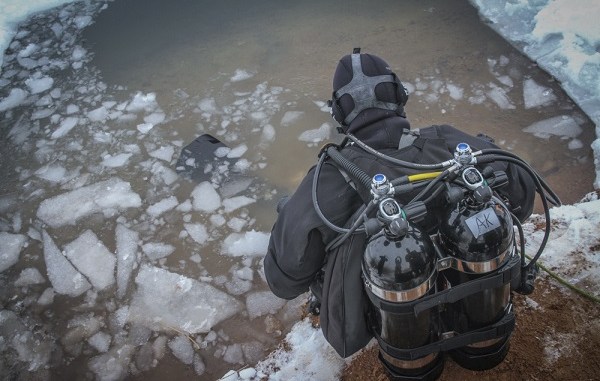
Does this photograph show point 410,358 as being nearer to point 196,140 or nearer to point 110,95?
point 196,140

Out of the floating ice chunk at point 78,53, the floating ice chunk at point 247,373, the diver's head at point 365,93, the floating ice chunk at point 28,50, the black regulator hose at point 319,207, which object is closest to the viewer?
the black regulator hose at point 319,207

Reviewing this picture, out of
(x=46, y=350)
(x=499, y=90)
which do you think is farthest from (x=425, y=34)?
(x=46, y=350)

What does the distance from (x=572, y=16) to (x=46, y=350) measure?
4.93 m

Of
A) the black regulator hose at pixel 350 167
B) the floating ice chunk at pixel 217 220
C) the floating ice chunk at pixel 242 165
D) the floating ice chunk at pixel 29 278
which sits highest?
the black regulator hose at pixel 350 167

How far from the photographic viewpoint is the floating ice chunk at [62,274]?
10.5 ft

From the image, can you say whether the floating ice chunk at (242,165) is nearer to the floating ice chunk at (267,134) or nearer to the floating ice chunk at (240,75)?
the floating ice chunk at (267,134)

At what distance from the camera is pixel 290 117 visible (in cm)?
402

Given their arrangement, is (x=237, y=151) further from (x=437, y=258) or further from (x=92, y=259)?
(x=437, y=258)

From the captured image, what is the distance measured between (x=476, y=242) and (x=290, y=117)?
8.91 ft

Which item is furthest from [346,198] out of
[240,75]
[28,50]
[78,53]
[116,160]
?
[28,50]

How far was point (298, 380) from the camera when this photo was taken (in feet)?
7.86

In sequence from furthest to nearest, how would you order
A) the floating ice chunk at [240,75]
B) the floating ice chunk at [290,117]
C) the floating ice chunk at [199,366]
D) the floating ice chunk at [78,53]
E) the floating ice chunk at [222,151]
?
the floating ice chunk at [78,53], the floating ice chunk at [240,75], the floating ice chunk at [290,117], the floating ice chunk at [222,151], the floating ice chunk at [199,366]

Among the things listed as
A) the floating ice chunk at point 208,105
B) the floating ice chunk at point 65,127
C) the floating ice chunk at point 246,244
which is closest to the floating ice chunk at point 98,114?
the floating ice chunk at point 65,127

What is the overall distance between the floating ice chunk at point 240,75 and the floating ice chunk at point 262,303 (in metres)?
2.16
